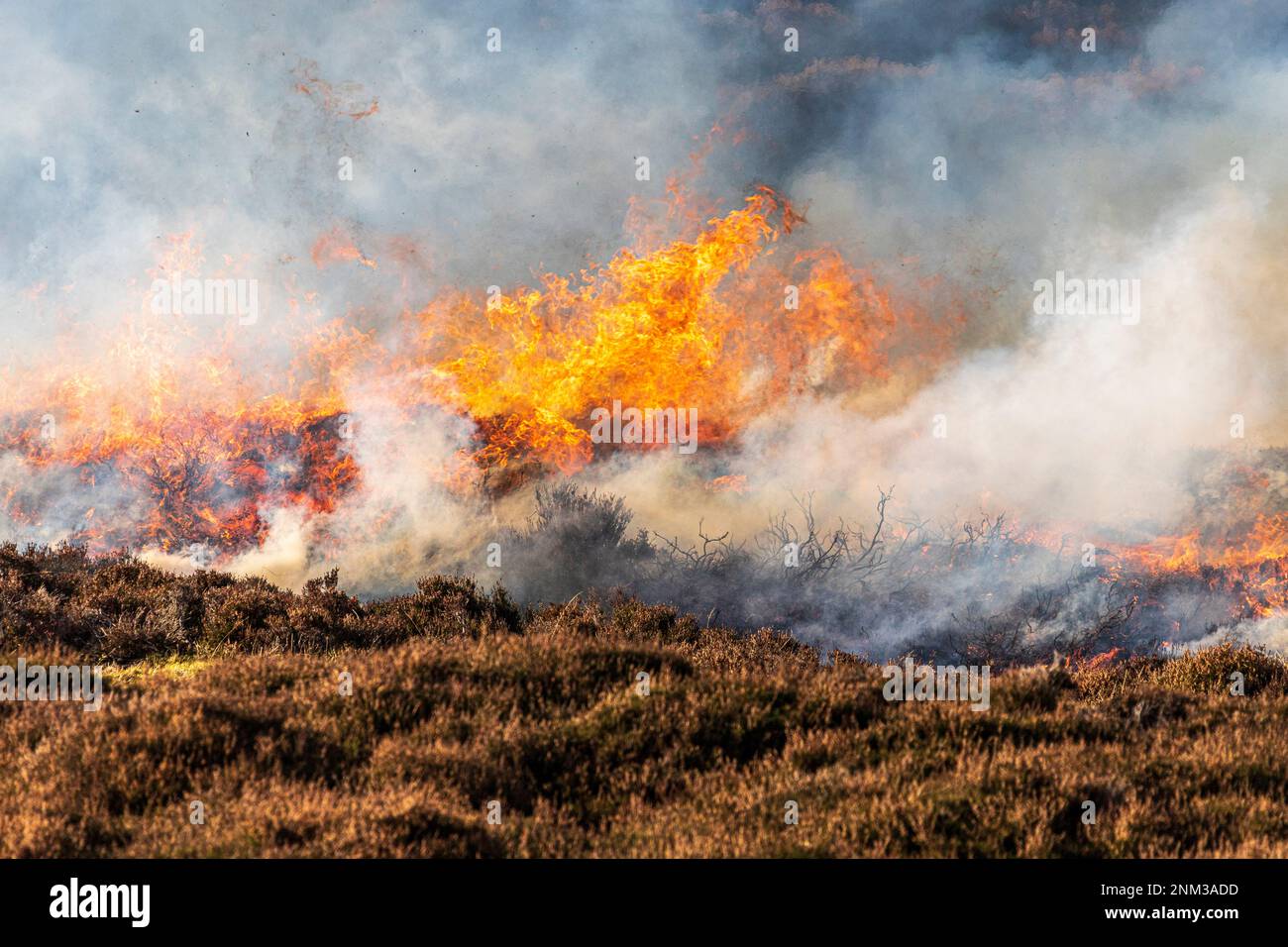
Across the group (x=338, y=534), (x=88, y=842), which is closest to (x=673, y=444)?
(x=338, y=534)

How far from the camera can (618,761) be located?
778 cm

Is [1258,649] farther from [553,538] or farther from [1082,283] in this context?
[1082,283]

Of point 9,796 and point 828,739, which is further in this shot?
point 828,739

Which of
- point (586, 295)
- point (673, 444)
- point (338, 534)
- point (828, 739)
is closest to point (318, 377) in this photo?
point (338, 534)

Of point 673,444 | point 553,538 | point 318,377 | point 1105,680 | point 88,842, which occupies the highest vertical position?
point 318,377

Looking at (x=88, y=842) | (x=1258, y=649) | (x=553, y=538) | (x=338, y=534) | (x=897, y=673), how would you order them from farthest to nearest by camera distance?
(x=338, y=534)
(x=553, y=538)
(x=1258, y=649)
(x=897, y=673)
(x=88, y=842)

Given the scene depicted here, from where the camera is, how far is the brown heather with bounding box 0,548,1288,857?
252 inches

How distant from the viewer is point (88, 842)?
6.45 m

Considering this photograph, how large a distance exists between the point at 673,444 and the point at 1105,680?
1978 cm

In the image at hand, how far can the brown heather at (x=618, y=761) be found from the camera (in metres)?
6.40

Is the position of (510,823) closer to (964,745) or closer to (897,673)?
(964,745)

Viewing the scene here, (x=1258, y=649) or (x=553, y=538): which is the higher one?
(x=553, y=538)

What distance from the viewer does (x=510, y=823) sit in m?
6.73

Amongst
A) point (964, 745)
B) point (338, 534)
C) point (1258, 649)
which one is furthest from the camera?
point (338, 534)
